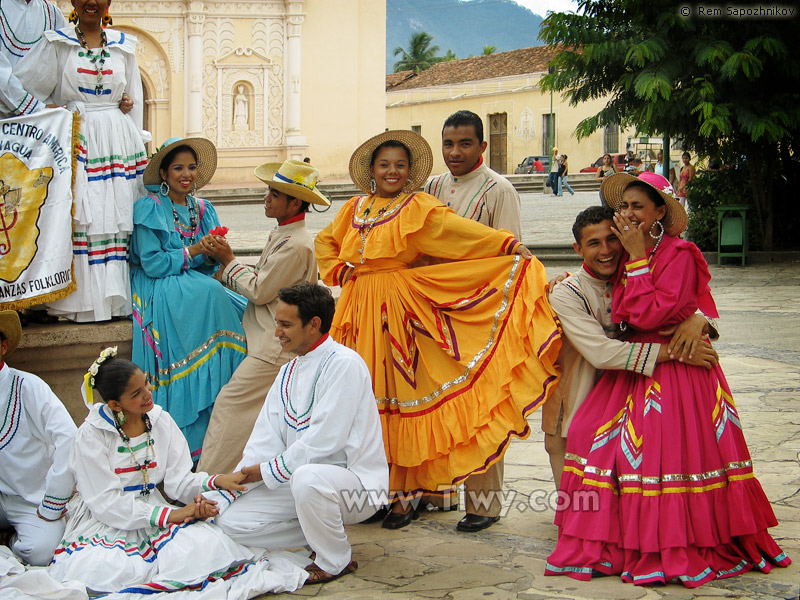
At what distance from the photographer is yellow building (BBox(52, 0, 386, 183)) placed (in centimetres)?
3058

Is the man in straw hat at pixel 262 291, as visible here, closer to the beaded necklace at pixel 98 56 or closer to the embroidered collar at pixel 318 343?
the embroidered collar at pixel 318 343

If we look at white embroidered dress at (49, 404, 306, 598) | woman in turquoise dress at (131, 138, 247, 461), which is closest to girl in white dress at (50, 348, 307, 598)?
white embroidered dress at (49, 404, 306, 598)

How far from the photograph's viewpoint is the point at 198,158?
577 centimetres

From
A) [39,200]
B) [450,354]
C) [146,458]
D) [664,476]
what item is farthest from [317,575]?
[39,200]

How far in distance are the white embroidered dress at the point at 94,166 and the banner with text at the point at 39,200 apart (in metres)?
0.08

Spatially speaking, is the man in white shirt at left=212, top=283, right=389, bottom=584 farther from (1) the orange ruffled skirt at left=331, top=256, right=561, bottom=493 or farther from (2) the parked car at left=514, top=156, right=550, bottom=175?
(2) the parked car at left=514, top=156, right=550, bottom=175

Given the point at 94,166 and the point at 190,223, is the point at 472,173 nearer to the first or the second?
the point at 190,223

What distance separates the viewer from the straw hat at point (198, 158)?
552 centimetres

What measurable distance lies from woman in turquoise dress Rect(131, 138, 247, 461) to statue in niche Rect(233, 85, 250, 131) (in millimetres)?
26450

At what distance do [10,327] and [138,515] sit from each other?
1155 mm

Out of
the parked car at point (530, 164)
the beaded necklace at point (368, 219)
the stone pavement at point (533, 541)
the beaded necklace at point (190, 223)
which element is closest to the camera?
the stone pavement at point (533, 541)

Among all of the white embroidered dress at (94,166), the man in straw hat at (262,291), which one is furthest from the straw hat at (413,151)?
the white embroidered dress at (94,166)

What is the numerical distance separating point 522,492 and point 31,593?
2.50 metres

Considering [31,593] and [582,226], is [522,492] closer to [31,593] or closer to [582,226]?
[582,226]
